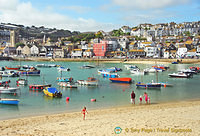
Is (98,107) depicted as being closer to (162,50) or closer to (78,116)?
(78,116)

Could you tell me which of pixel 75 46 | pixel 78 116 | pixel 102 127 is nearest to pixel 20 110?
pixel 78 116

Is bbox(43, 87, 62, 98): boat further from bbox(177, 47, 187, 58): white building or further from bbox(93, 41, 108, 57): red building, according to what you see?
bbox(93, 41, 108, 57): red building

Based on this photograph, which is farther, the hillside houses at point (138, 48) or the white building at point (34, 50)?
the white building at point (34, 50)

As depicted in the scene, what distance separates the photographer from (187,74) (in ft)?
144

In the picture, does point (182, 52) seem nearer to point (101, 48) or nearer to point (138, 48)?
point (138, 48)

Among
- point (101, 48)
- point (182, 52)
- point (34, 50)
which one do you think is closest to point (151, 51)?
point (182, 52)

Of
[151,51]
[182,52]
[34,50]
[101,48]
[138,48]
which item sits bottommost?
[182,52]

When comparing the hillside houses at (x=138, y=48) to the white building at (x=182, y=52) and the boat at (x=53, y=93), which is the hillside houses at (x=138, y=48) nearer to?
the white building at (x=182, y=52)

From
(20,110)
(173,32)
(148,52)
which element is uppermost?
(173,32)

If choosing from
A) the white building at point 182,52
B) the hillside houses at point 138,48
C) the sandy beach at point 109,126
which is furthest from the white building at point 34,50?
the sandy beach at point 109,126

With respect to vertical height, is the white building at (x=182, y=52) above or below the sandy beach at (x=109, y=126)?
above

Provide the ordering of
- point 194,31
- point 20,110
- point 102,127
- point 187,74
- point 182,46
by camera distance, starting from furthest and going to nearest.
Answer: point 194,31
point 182,46
point 187,74
point 20,110
point 102,127

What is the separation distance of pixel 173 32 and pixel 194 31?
11.5 metres

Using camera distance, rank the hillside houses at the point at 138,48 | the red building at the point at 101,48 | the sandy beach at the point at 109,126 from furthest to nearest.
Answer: the red building at the point at 101,48 < the hillside houses at the point at 138,48 < the sandy beach at the point at 109,126
